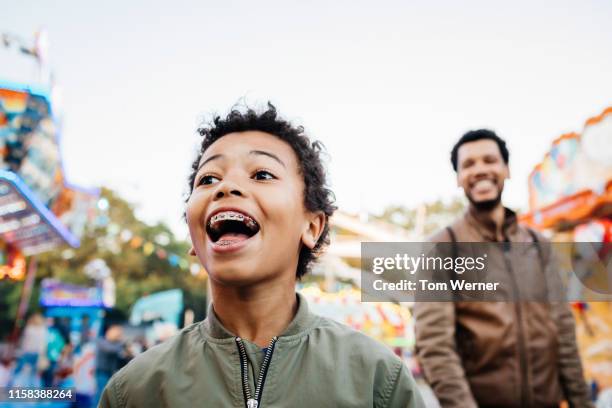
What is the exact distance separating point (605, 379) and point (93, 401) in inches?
166

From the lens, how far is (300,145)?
139cm

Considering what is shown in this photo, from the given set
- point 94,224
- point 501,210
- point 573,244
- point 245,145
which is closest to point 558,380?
point 501,210

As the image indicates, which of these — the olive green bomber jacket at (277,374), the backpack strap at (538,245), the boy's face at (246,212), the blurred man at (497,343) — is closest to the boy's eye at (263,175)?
the boy's face at (246,212)

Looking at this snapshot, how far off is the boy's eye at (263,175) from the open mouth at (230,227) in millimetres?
115

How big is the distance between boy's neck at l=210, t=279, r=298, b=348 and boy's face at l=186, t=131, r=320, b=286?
0.15 ft

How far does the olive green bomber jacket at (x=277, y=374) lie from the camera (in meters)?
1.02

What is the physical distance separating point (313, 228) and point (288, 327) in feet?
0.98

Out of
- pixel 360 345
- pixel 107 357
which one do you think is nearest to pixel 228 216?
pixel 360 345

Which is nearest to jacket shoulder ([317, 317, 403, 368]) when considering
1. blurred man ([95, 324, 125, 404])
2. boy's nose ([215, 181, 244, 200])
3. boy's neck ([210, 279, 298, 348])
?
boy's neck ([210, 279, 298, 348])

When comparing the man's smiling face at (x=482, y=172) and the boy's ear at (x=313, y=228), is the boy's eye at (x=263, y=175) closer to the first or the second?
the boy's ear at (x=313, y=228)

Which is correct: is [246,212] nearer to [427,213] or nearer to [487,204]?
[487,204]

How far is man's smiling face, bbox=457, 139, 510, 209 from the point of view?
1.94 metres

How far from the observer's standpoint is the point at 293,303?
1233 millimetres

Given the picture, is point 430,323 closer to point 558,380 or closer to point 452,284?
point 452,284
